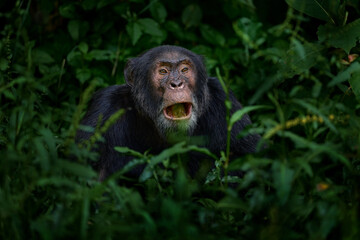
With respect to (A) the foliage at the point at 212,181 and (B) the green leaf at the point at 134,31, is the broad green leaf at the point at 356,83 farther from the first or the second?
(B) the green leaf at the point at 134,31

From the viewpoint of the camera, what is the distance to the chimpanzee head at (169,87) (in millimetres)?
4168

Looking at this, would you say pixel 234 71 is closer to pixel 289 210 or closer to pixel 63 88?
pixel 63 88

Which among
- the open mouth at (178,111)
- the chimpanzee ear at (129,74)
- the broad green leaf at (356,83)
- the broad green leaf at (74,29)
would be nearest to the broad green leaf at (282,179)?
the broad green leaf at (356,83)

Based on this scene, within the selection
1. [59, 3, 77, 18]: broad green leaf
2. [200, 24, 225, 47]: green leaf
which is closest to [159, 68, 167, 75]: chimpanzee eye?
[200, 24, 225, 47]: green leaf

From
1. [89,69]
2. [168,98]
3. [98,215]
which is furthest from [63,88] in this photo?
[98,215]

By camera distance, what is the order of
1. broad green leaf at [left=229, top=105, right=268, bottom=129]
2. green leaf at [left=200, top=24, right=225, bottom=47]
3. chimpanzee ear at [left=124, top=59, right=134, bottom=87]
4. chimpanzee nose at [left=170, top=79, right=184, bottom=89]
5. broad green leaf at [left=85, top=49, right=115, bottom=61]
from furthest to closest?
green leaf at [left=200, top=24, right=225, bottom=47] → broad green leaf at [left=85, top=49, right=115, bottom=61] → chimpanzee ear at [left=124, top=59, right=134, bottom=87] → chimpanzee nose at [left=170, top=79, right=184, bottom=89] → broad green leaf at [left=229, top=105, right=268, bottom=129]

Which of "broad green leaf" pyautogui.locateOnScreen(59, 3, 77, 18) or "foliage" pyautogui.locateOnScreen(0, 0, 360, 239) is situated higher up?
"broad green leaf" pyautogui.locateOnScreen(59, 3, 77, 18)

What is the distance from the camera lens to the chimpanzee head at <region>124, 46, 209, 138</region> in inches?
164

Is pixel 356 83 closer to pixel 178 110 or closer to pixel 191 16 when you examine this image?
pixel 178 110

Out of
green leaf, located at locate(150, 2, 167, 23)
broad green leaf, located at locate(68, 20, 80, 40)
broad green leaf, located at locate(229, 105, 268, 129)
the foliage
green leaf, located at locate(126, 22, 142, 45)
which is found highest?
green leaf, located at locate(150, 2, 167, 23)

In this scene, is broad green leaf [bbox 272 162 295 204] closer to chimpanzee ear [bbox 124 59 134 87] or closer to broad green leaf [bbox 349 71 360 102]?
broad green leaf [bbox 349 71 360 102]

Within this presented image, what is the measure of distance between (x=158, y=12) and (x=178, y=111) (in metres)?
2.10

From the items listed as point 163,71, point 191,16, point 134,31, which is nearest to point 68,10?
point 134,31

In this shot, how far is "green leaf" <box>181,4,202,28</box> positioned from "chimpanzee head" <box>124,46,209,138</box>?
5.10 feet
